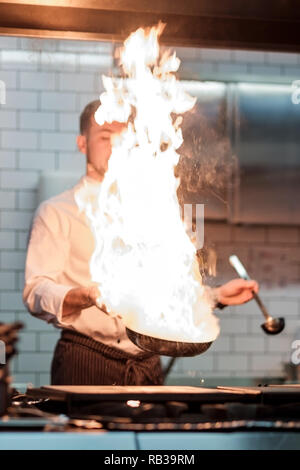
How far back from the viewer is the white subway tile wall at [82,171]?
3822 millimetres

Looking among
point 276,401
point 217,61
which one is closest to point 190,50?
point 217,61

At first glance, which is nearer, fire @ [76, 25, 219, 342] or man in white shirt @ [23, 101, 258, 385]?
fire @ [76, 25, 219, 342]

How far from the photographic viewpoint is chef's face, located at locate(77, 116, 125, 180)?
259cm

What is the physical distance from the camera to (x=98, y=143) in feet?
8.59

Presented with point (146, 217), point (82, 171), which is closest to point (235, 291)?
point (146, 217)

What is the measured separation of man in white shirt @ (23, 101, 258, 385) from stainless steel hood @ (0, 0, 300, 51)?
0.47m

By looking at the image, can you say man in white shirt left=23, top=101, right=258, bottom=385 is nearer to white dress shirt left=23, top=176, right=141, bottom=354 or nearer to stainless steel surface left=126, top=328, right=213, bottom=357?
white dress shirt left=23, top=176, right=141, bottom=354

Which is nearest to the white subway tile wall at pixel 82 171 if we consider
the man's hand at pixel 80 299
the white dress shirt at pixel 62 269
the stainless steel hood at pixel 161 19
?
the white dress shirt at pixel 62 269

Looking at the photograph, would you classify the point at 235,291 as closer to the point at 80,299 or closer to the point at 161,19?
the point at 80,299

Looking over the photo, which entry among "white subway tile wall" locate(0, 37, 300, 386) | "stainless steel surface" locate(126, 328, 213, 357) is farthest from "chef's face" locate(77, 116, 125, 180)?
"white subway tile wall" locate(0, 37, 300, 386)

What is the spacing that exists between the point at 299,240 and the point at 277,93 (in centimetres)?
67

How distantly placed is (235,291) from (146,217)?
0.35 metres

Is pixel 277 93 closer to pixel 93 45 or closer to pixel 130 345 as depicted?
pixel 93 45

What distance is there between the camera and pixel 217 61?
3971 millimetres
